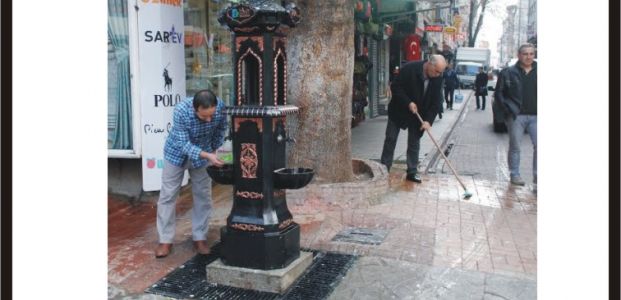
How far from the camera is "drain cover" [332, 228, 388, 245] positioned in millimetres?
5973

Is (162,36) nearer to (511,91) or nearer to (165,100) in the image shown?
(165,100)

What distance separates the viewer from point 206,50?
8.70m

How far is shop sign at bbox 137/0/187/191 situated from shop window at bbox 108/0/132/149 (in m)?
0.38

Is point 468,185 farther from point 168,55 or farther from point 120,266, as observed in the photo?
point 120,266

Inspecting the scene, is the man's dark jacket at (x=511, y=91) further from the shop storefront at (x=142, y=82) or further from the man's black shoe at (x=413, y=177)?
the shop storefront at (x=142, y=82)

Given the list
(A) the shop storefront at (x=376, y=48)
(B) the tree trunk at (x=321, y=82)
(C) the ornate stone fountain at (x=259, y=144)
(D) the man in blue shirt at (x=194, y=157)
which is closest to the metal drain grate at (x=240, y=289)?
(C) the ornate stone fountain at (x=259, y=144)

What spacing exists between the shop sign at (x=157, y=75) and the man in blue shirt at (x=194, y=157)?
72.9 inches

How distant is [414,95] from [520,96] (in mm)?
1370

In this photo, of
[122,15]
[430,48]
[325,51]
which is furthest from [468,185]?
[430,48]

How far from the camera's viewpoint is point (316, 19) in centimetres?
720

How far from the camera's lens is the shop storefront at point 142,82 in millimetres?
7066

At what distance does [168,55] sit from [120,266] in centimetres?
271

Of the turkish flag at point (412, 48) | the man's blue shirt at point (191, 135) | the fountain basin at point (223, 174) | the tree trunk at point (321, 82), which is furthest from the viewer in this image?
the turkish flag at point (412, 48)
